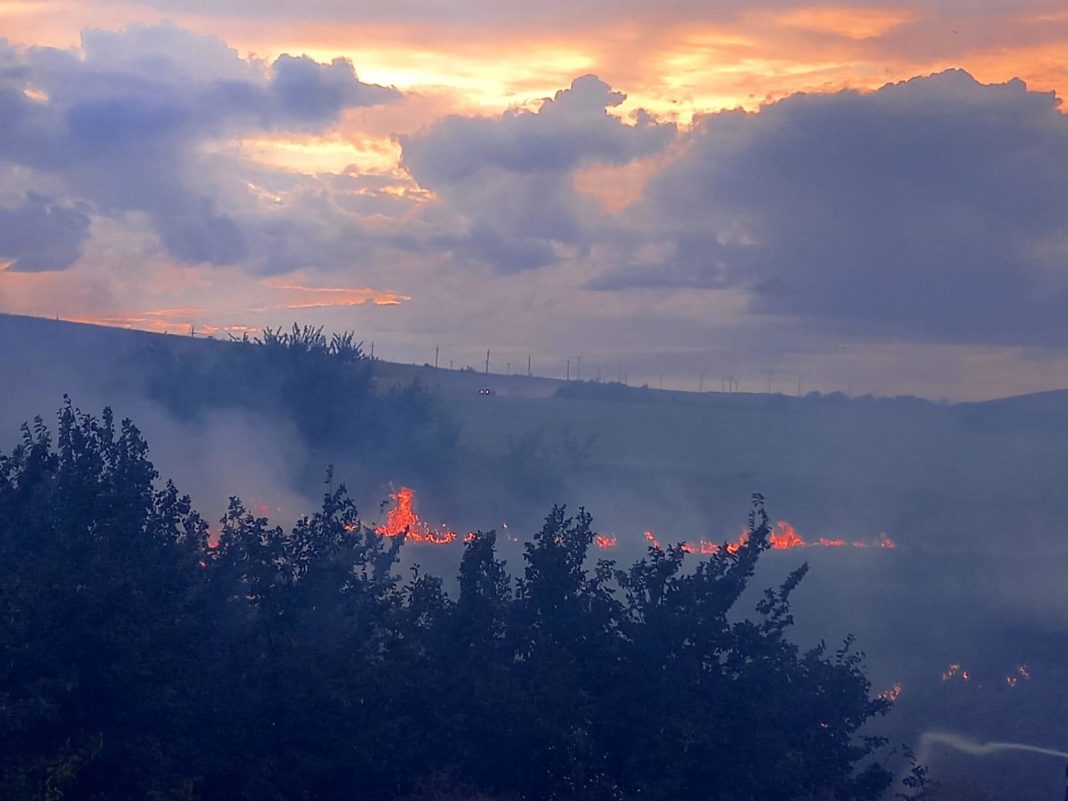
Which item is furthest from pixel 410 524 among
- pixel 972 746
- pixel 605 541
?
pixel 972 746

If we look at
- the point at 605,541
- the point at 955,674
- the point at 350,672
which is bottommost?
the point at 955,674

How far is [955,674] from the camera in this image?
4197 cm

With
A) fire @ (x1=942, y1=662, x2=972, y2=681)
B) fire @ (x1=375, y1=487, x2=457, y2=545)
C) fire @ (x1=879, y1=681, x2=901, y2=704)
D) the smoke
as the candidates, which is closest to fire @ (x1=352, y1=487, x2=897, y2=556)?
fire @ (x1=375, y1=487, x2=457, y2=545)

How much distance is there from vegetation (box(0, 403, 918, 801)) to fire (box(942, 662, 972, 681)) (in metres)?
22.8

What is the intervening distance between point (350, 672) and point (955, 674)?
30862 mm

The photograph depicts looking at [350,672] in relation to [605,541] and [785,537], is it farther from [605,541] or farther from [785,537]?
[785,537]

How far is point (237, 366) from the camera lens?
220 feet

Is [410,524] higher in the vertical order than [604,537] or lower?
higher

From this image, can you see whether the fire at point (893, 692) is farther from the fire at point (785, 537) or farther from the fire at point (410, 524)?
the fire at point (785, 537)

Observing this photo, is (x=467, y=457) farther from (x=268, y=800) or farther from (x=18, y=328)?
(x=268, y=800)

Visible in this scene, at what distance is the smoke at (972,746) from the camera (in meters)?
33.2

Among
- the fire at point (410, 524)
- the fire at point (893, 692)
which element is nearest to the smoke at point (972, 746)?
the fire at point (893, 692)

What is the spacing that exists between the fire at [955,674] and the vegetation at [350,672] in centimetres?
2276

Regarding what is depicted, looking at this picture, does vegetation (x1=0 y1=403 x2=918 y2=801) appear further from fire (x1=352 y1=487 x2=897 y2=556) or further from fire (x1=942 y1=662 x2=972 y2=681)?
fire (x1=352 y1=487 x2=897 y2=556)
